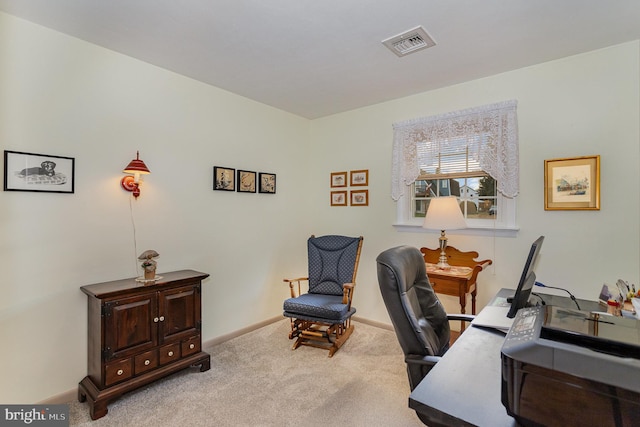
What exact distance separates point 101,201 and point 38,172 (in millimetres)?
408

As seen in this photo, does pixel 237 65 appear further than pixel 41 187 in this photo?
Yes

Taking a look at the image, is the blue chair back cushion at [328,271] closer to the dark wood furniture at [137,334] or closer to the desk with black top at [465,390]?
the dark wood furniture at [137,334]

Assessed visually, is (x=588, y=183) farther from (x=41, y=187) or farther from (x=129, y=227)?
(x=41, y=187)

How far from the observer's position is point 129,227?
8.28 ft

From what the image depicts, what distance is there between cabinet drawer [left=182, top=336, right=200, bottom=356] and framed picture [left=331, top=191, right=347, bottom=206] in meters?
2.19

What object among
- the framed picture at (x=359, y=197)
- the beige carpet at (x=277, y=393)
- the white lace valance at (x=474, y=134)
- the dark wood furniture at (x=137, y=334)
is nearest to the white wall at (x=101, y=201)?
the dark wood furniture at (x=137, y=334)

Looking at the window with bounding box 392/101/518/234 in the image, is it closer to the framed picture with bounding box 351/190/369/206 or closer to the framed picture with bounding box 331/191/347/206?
the framed picture with bounding box 351/190/369/206

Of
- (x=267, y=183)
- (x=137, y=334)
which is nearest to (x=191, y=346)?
(x=137, y=334)

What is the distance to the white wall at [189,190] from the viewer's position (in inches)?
80.7

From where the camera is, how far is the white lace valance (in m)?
2.73

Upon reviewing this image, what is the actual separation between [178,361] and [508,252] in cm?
299

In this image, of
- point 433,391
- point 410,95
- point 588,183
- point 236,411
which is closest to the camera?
point 433,391

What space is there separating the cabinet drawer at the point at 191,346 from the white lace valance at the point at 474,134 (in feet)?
7.91

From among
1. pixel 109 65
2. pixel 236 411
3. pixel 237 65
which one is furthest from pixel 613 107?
pixel 109 65
